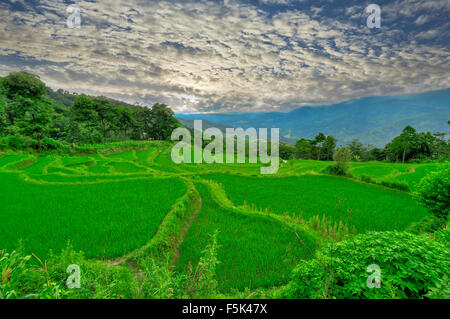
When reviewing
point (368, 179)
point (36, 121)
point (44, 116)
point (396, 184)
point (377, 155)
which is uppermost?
point (44, 116)

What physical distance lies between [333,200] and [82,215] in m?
13.6

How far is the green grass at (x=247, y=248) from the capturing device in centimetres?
438

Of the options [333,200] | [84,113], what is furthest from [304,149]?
[84,113]

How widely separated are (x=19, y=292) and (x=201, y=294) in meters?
2.26

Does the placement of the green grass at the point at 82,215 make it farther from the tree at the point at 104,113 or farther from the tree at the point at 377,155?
the tree at the point at 377,155

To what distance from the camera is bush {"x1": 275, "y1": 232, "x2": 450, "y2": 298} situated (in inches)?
85.4

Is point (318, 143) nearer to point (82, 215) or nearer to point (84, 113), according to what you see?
point (84, 113)

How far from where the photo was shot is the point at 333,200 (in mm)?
11227

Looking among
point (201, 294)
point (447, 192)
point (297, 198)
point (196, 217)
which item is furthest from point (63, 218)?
point (447, 192)

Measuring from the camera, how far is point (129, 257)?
4.75m

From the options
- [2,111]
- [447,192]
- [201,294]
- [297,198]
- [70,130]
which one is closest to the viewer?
[201,294]

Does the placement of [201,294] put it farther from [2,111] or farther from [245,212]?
[2,111]

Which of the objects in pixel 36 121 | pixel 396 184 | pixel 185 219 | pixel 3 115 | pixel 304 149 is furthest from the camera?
pixel 304 149

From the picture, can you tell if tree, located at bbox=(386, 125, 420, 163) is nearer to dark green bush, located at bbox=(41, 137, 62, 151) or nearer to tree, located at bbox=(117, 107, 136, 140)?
tree, located at bbox=(117, 107, 136, 140)
